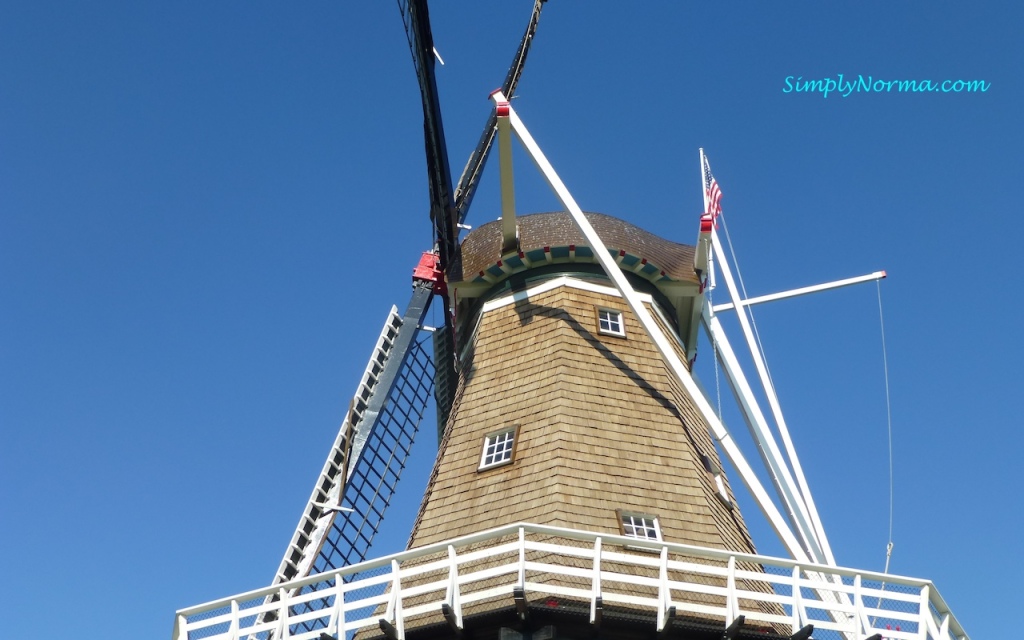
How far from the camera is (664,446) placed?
1405 cm

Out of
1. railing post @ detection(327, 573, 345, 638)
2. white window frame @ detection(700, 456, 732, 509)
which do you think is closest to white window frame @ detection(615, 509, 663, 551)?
white window frame @ detection(700, 456, 732, 509)

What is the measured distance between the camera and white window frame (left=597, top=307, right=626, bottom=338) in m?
15.7

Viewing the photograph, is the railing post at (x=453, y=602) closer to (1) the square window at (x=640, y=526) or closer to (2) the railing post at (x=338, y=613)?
(2) the railing post at (x=338, y=613)

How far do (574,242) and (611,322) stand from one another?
1305 mm

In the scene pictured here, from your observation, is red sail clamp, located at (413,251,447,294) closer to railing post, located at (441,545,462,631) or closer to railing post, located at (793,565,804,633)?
railing post, located at (441,545,462,631)

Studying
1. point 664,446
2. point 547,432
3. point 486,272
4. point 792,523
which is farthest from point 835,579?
point 486,272

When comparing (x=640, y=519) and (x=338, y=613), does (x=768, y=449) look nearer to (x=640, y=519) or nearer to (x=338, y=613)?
(x=640, y=519)

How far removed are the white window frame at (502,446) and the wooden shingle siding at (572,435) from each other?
86 millimetres

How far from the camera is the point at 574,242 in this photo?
16.5 m

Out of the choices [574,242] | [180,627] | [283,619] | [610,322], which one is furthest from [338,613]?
[574,242]

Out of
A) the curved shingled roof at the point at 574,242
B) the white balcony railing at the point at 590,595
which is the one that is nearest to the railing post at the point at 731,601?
the white balcony railing at the point at 590,595

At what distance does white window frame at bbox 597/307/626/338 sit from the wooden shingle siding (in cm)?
8

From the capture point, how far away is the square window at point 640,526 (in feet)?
41.8

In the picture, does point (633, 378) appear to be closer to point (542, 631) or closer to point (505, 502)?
point (505, 502)
